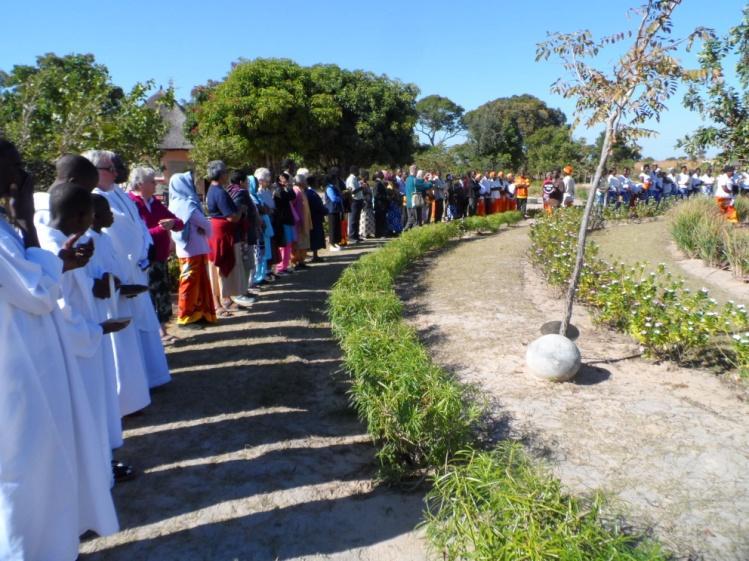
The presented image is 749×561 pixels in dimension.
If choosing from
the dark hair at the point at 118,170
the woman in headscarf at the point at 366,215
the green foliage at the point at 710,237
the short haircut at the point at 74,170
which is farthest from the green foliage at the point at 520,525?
the woman in headscarf at the point at 366,215

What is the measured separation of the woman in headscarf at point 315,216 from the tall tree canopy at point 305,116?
933 centimetres

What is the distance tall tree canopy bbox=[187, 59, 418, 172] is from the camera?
2111 centimetres

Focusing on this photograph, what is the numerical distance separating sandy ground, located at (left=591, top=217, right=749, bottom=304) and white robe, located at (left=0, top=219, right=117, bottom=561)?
7.60 meters

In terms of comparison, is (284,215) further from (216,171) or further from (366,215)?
(366,215)

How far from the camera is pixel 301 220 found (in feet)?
34.4

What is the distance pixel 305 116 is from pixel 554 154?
23.7m

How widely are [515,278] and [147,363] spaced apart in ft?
20.4

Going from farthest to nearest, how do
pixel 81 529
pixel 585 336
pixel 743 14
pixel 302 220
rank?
1. pixel 302 220
2. pixel 743 14
3. pixel 585 336
4. pixel 81 529

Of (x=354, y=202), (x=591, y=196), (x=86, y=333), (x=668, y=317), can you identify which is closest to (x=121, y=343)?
(x=86, y=333)

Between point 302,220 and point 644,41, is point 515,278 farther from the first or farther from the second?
point 644,41

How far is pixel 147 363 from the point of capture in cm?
473

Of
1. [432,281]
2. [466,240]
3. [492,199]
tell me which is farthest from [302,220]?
[492,199]

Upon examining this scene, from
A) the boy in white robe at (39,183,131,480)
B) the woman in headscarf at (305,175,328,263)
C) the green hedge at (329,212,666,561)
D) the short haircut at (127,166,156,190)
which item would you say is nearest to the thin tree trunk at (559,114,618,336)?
the green hedge at (329,212,666,561)

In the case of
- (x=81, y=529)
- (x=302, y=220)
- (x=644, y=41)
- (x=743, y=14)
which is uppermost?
(x=743, y=14)
